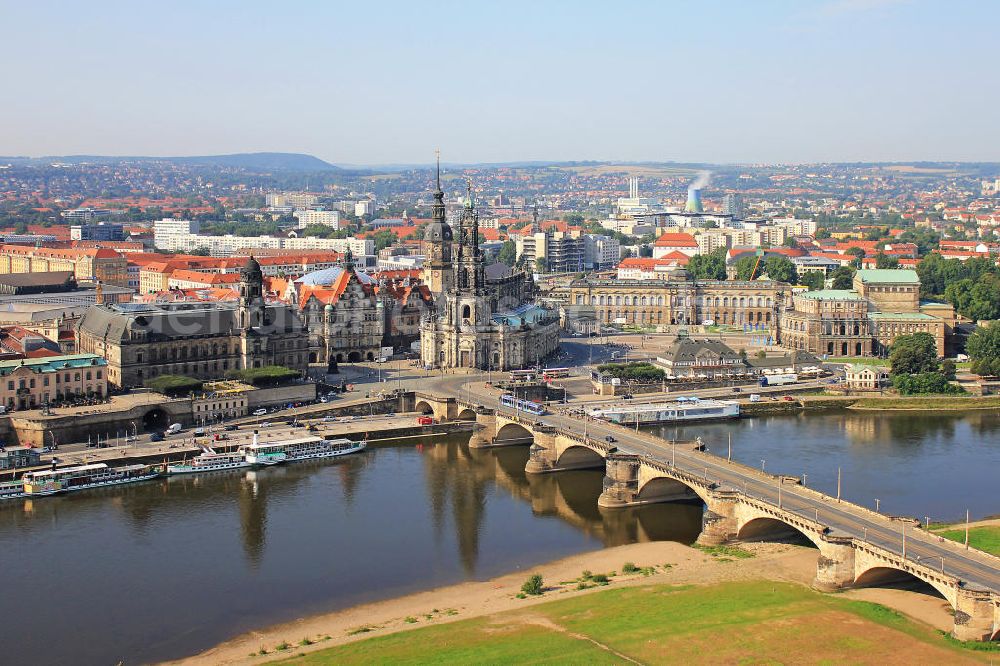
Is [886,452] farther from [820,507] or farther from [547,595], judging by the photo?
[547,595]

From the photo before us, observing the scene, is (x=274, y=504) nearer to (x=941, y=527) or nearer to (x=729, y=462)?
(x=729, y=462)

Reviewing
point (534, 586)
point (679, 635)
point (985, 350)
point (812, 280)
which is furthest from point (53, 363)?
point (812, 280)

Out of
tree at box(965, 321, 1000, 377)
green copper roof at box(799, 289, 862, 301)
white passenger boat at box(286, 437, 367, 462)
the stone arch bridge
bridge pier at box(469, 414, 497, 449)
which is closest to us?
the stone arch bridge

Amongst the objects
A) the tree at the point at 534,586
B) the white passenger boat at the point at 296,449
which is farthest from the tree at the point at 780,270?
the tree at the point at 534,586

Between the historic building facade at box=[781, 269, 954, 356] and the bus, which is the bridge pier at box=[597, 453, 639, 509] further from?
the historic building facade at box=[781, 269, 954, 356]

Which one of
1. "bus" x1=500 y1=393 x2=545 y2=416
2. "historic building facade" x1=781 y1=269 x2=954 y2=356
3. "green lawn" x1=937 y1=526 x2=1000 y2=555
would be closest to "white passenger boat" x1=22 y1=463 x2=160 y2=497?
"bus" x1=500 y1=393 x2=545 y2=416

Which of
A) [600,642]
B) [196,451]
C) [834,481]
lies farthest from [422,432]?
[600,642]

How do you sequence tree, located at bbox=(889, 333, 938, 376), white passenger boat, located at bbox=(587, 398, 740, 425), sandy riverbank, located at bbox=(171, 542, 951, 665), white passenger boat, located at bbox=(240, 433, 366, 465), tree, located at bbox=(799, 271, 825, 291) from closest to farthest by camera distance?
1. sandy riverbank, located at bbox=(171, 542, 951, 665)
2. white passenger boat, located at bbox=(240, 433, 366, 465)
3. white passenger boat, located at bbox=(587, 398, 740, 425)
4. tree, located at bbox=(889, 333, 938, 376)
5. tree, located at bbox=(799, 271, 825, 291)
